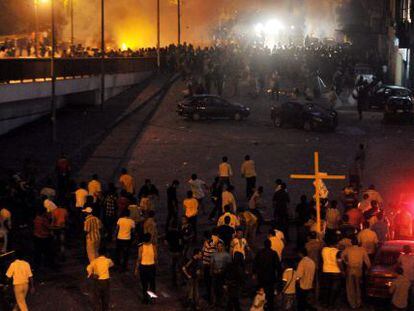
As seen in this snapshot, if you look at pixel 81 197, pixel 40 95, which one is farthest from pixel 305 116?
pixel 81 197

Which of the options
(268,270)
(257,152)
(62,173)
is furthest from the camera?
(257,152)

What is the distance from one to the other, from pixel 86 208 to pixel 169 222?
373 centimetres

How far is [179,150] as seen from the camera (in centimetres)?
3316

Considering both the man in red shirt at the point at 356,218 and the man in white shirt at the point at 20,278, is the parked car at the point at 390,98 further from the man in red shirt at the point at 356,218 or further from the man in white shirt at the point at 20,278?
the man in white shirt at the point at 20,278

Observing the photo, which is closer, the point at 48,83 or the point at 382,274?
the point at 382,274

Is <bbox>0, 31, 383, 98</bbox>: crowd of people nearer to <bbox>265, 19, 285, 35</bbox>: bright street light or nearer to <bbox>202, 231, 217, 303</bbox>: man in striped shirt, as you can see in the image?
<bbox>202, 231, 217, 303</bbox>: man in striped shirt

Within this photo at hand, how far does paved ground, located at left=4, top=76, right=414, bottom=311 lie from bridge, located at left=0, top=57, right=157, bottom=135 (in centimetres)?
379

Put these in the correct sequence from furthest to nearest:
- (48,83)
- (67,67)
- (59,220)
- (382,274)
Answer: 1. (67,67)
2. (48,83)
3. (59,220)
4. (382,274)

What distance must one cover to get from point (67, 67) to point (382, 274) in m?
27.2

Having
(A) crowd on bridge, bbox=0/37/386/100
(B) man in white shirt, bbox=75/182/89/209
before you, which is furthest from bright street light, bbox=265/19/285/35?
(B) man in white shirt, bbox=75/182/89/209

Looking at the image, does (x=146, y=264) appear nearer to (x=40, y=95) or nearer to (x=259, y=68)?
(x=40, y=95)

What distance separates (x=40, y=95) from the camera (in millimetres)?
36000

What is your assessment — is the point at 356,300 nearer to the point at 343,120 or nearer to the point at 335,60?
the point at 343,120

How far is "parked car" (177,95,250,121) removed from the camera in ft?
132
